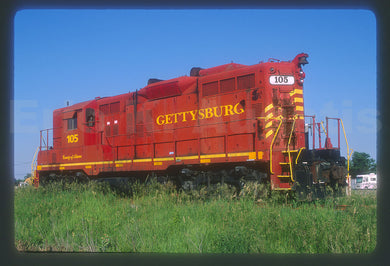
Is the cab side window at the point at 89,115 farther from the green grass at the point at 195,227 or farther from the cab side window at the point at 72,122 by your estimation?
the green grass at the point at 195,227

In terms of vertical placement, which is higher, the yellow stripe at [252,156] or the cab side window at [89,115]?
the cab side window at [89,115]

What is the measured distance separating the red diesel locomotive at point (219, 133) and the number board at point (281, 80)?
0.08ft

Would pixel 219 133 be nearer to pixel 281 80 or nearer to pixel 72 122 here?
pixel 281 80

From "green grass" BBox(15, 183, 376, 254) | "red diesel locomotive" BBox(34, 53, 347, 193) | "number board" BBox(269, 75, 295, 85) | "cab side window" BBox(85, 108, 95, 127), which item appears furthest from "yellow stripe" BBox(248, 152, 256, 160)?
"cab side window" BBox(85, 108, 95, 127)

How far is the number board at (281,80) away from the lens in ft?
30.5

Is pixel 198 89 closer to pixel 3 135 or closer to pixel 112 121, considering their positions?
pixel 112 121

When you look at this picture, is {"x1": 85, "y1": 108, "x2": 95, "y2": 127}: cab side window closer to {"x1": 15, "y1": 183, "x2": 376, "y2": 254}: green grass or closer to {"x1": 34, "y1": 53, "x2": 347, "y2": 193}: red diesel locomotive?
{"x1": 34, "y1": 53, "x2": 347, "y2": 193}: red diesel locomotive

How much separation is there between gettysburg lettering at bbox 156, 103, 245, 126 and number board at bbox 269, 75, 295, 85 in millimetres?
1033

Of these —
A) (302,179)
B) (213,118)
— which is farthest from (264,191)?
(213,118)

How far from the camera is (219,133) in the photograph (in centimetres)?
959

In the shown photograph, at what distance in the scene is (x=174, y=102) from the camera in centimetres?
1059

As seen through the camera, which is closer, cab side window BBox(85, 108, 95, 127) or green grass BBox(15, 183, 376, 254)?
green grass BBox(15, 183, 376, 254)

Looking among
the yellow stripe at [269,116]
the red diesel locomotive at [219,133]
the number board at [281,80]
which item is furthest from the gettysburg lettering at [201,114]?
the number board at [281,80]

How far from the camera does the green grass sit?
5.22m
